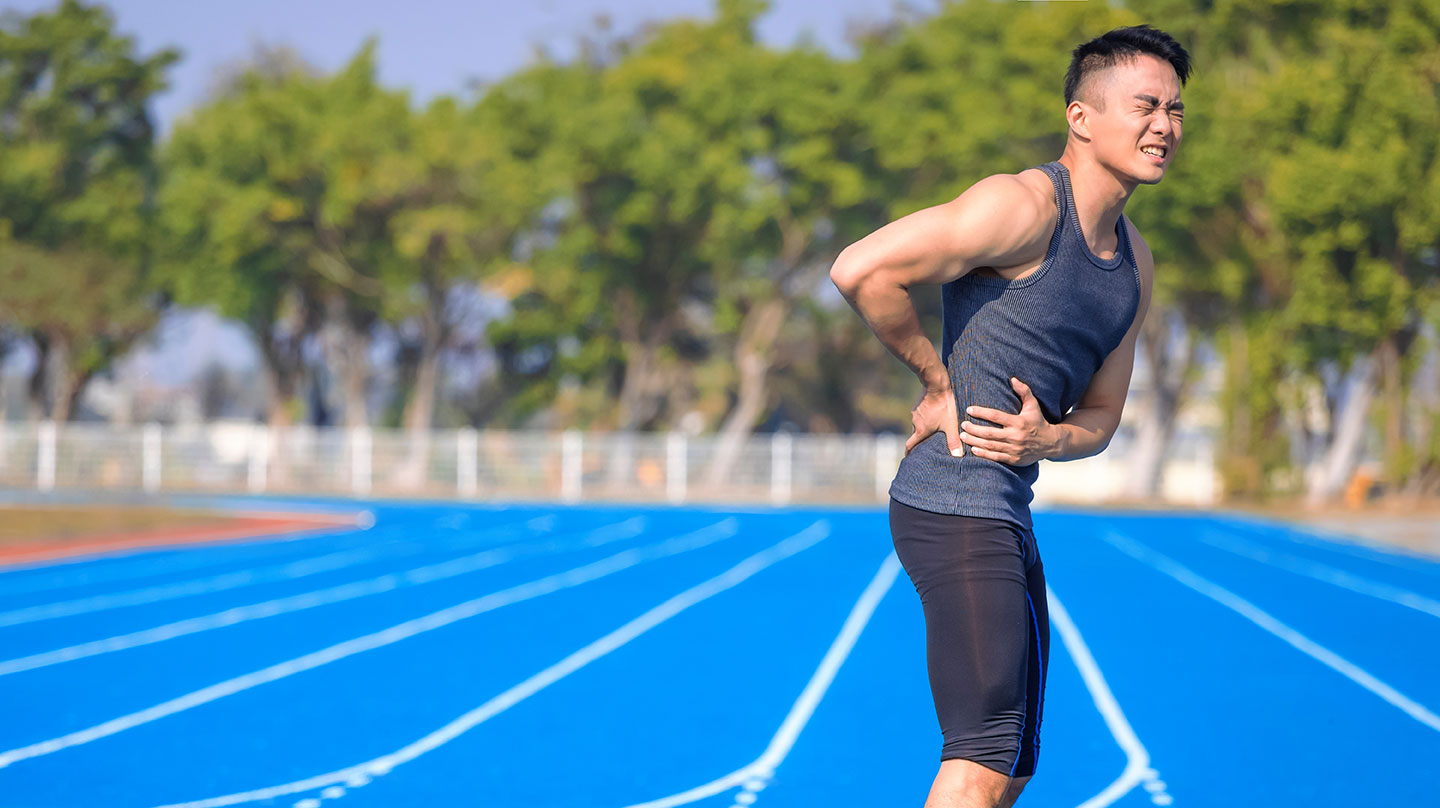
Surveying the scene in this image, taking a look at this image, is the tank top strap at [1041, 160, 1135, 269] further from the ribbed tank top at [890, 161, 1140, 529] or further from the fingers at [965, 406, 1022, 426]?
the fingers at [965, 406, 1022, 426]

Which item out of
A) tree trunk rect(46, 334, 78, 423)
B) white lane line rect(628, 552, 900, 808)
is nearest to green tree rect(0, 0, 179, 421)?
tree trunk rect(46, 334, 78, 423)

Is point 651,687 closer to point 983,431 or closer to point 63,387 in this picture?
point 983,431

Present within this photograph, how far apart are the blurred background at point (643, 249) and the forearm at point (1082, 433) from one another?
24836 mm

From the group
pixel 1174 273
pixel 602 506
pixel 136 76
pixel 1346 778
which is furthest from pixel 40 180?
pixel 1346 778

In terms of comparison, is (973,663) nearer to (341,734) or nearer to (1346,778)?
(1346,778)

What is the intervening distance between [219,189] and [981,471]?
124 ft

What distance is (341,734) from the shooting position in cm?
606

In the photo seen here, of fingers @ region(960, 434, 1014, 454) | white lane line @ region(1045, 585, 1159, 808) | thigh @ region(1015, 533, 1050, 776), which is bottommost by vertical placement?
white lane line @ region(1045, 585, 1159, 808)

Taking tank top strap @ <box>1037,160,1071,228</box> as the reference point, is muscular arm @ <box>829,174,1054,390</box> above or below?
below

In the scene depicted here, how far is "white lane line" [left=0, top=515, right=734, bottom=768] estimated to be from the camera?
5912 mm

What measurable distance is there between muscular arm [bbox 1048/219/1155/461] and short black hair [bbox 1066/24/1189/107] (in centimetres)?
32

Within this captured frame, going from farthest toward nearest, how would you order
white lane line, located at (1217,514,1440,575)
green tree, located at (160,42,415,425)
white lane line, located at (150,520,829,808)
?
green tree, located at (160,42,415,425) → white lane line, located at (1217,514,1440,575) → white lane line, located at (150,520,829,808)

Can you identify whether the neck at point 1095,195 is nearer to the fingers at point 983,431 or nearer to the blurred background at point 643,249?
the fingers at point 983,431

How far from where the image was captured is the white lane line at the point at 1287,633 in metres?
7.03
